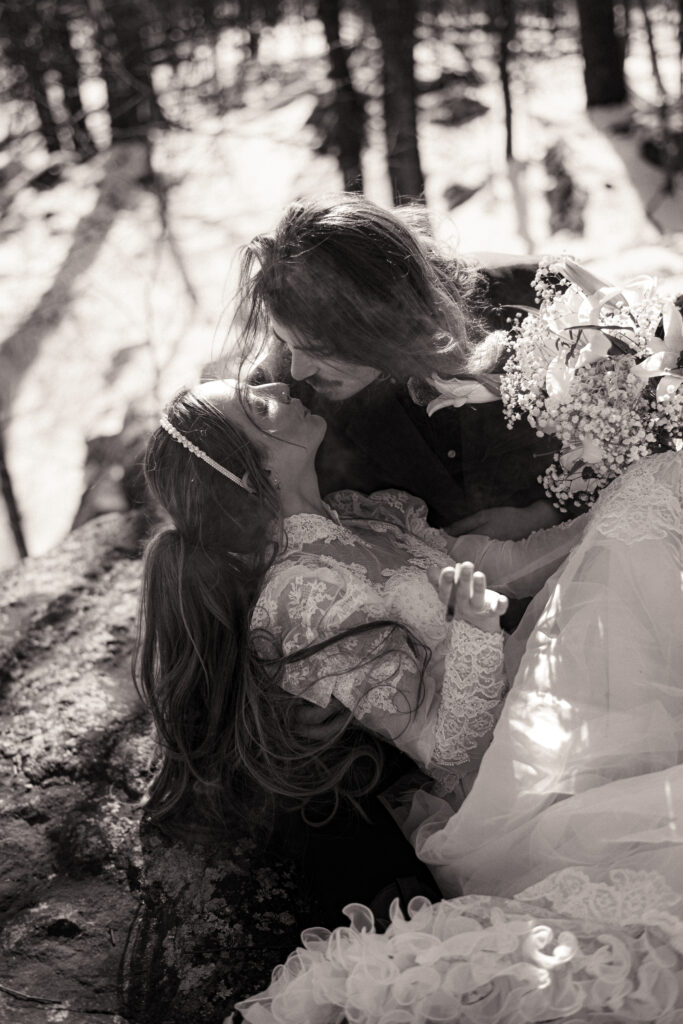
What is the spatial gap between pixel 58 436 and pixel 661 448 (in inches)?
220

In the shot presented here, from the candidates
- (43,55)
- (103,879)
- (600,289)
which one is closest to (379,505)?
(600,289)

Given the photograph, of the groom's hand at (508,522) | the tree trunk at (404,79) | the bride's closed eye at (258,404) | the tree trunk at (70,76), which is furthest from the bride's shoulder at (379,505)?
the tree trunk at (70,76)

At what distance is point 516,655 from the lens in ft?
8.37

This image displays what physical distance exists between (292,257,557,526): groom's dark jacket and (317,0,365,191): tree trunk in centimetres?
378

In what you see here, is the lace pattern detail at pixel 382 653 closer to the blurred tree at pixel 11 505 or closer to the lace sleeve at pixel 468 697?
the lace sleeve at pixel 468 697

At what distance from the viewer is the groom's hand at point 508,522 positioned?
9.25 feet

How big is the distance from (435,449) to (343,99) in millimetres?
5372

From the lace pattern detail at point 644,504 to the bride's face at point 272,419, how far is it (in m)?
0.76

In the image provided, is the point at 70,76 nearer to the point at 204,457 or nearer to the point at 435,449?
the point at 435,449

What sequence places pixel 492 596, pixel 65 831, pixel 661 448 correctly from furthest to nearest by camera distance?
pixel 65 831, pixel 661 448, pixel 492 596

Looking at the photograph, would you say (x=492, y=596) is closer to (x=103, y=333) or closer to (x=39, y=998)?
(x=39, y=998)

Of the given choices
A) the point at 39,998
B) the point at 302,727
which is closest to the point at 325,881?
the point at 302,727

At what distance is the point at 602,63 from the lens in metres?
8.03

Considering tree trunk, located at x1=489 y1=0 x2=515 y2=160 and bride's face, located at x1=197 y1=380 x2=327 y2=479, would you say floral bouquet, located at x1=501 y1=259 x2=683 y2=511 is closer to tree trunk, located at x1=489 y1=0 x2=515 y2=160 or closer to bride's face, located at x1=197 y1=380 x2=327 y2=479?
bride's face, located at x1=197 y1=380 x2=327 y2=479
